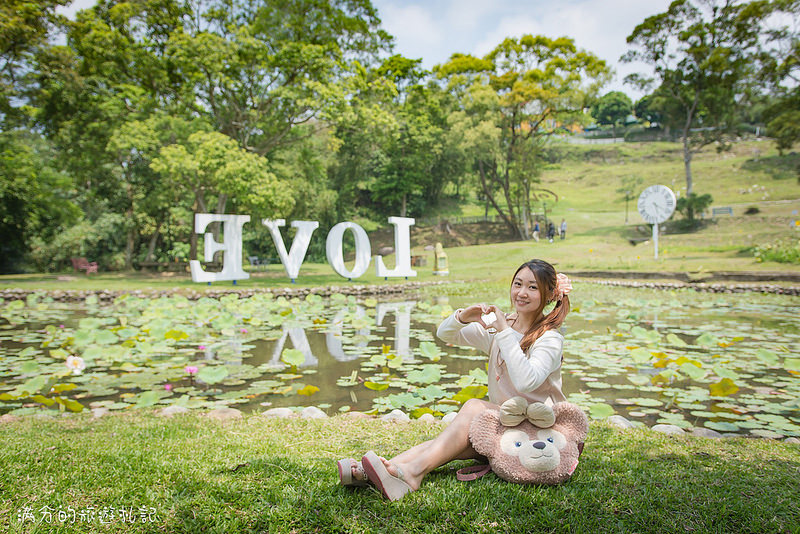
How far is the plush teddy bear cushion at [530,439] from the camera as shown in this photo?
207cm

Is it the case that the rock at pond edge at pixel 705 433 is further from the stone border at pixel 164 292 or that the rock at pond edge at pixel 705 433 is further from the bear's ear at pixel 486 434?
the stone border at pixel 164 292

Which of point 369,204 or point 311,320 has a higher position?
point 369,204

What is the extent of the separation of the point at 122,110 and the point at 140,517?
1644 cm

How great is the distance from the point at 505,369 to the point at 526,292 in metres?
0.36

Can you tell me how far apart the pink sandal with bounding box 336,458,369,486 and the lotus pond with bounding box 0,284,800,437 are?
158cm

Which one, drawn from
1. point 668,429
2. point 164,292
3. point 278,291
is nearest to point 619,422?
point 668,429

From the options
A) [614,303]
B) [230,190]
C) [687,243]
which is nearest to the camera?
[614,303]

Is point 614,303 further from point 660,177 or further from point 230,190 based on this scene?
point 660,177

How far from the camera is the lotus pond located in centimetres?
386

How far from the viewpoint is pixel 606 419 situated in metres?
3.43

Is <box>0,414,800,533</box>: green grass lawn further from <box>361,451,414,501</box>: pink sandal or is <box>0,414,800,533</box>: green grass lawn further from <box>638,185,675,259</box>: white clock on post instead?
<box>638,185,675,259</box>: white clock on post

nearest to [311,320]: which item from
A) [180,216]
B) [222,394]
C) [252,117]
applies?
[222,394]

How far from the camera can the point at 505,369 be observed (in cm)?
222

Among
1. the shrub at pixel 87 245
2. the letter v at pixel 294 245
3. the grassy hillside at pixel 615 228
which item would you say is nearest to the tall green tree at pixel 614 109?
the grassy hillside at pixel 615 228
